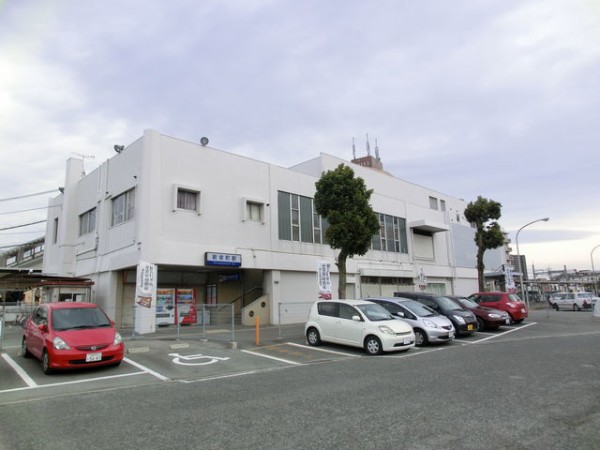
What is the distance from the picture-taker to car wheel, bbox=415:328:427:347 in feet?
45.8

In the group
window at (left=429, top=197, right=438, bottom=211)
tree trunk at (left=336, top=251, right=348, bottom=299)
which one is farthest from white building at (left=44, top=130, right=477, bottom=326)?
window at (left=429, top=197, right=438, bottom=211)

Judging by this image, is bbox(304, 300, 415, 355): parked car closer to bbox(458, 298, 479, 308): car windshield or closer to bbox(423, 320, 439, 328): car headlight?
bbox(423, 320, 439, 328): car headlight

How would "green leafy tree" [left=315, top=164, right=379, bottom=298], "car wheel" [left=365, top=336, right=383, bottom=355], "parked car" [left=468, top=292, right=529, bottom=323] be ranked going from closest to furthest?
1. "car wheel" [left=365, top=336, right=383, bottom=355]
2. "green leafy tree" [left=315, top=164, right=379, bottom=298]
3. "parked car" [left=468, top=292, right=529, bottom=323]

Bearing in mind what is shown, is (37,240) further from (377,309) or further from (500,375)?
(500,375)

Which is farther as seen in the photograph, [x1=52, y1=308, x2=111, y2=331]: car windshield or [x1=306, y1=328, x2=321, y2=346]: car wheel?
[x1=306, y1=328, x2=321, y2=346]: car wheel

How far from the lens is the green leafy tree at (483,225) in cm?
2930

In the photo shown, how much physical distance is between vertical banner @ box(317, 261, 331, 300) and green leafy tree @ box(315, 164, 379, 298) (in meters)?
0.61

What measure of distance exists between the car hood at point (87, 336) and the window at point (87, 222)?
15358 mm

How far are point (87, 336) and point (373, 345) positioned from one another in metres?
7.58

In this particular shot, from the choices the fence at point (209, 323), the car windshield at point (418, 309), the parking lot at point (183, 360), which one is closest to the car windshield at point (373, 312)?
the parking lot at point (183, 360)

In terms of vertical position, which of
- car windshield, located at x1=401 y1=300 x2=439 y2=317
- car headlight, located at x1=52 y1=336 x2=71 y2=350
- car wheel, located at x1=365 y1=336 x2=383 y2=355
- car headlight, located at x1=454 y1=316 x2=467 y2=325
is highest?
car windshield, located at x1=401 y1=300 x2=439 y2=317

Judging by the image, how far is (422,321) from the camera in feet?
46.4

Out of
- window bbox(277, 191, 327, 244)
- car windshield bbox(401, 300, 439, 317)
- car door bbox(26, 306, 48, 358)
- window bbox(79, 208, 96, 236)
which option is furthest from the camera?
window bbox(79, 208, 96, 236)

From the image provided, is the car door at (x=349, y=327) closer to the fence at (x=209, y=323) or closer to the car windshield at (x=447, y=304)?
the fence at (x=209, y=323)
